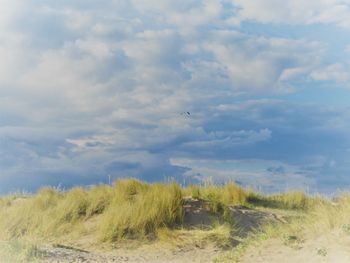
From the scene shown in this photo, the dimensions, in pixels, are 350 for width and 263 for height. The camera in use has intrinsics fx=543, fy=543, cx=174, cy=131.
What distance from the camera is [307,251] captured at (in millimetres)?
8844

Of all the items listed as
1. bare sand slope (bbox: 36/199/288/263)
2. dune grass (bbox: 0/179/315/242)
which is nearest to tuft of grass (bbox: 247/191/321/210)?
dune grass (bbox: 0/179/315/242)

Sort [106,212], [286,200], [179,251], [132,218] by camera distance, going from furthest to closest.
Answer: [286,200] < [106,212] < [132,218] < [179,251]

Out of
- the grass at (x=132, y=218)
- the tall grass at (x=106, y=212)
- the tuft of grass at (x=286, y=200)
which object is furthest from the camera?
the tuft of grass at (x=286, y=200)

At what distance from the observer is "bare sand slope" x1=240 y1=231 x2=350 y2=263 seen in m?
8.38

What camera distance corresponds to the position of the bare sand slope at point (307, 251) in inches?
330

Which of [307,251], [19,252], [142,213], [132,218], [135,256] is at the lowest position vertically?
[135,256]

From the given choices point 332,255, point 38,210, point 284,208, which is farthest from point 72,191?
point 332,255

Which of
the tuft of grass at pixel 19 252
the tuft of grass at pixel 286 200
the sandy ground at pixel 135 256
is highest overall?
the tuft of grass at pixel 286 200

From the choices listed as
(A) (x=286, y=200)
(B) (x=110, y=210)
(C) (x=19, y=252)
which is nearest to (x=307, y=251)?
(C) (x=19, y=252)

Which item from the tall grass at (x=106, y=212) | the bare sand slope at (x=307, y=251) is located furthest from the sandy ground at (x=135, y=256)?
the bare sand slope at (x=307, y=251)

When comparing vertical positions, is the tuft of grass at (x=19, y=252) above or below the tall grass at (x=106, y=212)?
below

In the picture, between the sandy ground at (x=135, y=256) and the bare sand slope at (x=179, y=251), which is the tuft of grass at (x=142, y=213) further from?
the sandy ground at (x=135, y=256)

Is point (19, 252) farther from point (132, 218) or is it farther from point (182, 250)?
point (182, 250)

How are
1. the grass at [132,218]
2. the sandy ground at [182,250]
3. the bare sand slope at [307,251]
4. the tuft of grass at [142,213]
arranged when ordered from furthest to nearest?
1. the tuft of grass at [142,213]
2. the grass at [132,218]
3. the sandy ground at [182,250]
4. the bare sand slope at [307,251]
